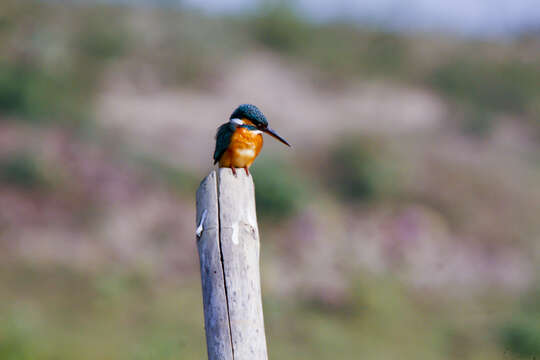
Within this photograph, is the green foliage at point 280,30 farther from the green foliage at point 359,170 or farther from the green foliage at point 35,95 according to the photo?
the green foliage at point 35,95

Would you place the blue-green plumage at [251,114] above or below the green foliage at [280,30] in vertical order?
below


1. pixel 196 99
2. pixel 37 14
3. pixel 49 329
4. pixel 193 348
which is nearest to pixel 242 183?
pixel 193 348

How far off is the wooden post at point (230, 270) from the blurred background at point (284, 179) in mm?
3560

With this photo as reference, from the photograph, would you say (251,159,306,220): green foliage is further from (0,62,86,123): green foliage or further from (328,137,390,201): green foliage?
(0,62,86,123): green foliage

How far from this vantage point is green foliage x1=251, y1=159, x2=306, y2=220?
9.17 meters

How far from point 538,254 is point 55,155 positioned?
7189 millimetres

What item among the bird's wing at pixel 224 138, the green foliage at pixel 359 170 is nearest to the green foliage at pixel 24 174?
the green foliage at pixel 359 170

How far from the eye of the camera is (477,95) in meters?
13.4

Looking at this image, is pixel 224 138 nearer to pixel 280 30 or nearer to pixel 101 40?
pixel 101 40

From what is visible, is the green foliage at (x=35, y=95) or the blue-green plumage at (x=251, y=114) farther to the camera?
the green foliage at (x=35, y=95)

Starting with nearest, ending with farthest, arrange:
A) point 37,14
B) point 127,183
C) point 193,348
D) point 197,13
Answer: point 193,348
point 127,183
point 37,14
point 197,13

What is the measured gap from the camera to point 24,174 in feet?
28.9

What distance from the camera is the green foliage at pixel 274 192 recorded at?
9.17 meters

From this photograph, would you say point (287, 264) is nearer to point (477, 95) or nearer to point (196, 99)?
point (196, 99)
